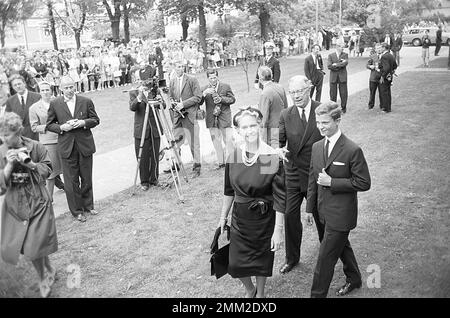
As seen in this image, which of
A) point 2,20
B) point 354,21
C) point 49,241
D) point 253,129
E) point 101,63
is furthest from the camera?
point 354,21

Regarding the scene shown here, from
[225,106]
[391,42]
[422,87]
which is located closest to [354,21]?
[391,42]

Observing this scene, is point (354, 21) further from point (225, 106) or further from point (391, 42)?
point (225, 106)

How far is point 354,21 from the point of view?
109ft

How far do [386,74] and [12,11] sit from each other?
1061 cm

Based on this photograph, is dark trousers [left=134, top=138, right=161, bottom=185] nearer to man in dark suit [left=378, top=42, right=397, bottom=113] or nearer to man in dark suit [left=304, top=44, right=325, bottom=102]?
man in dark suit [left=304, top=44, right=325, bottom=102]

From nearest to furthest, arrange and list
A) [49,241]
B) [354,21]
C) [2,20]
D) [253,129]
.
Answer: [253,129] < [49,241] < [2,20] < [354,21]

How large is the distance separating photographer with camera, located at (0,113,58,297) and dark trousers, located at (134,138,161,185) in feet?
11.9

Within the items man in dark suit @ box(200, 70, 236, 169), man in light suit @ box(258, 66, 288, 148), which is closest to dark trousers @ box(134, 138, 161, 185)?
man in dark suit @ box(200, 70, 236, 169)

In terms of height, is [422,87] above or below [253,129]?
below

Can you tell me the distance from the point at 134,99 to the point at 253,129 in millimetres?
4565

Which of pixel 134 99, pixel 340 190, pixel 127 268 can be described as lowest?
pixel 127 268

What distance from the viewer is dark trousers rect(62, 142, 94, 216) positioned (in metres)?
7.17

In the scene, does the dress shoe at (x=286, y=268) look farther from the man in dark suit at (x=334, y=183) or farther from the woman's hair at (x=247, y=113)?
the woman's hair at (x=247, y=113)

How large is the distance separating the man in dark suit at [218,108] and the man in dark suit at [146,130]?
129 cm
